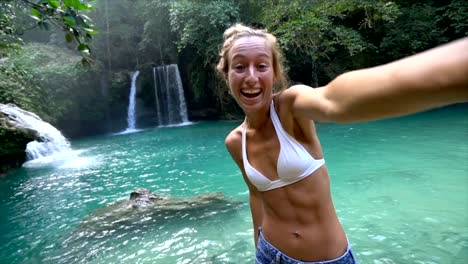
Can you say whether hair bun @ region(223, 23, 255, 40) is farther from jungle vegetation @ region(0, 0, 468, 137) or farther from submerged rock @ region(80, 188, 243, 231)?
jungle vegetation @ region(0, 0, 468, 137)

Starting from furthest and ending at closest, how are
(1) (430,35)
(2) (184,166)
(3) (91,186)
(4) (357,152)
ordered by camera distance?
→ (1) (430,35) < (2) (184,166) < (4) (357,152) < (3) (91,186)

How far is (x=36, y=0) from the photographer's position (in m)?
2.30

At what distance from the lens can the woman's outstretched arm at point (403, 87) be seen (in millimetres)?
550

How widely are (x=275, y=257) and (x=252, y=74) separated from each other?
0.86 m

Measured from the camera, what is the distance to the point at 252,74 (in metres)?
1.41

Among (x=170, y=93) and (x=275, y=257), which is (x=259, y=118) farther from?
(x=170, y=93)

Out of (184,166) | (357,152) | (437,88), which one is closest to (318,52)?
(357,152)

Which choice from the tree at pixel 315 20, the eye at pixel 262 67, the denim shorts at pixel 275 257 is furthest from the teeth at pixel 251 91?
the tree at pixel 315 20

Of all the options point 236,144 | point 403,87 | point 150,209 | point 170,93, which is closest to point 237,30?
point 236,144

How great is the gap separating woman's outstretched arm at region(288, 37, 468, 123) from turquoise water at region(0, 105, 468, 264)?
313cm

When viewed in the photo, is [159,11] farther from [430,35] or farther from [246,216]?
[246,216]

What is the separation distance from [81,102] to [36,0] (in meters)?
18.0

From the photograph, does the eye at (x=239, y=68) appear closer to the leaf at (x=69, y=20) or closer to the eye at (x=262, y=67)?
the eye at (x=262, y=67)

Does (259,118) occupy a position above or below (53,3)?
below
